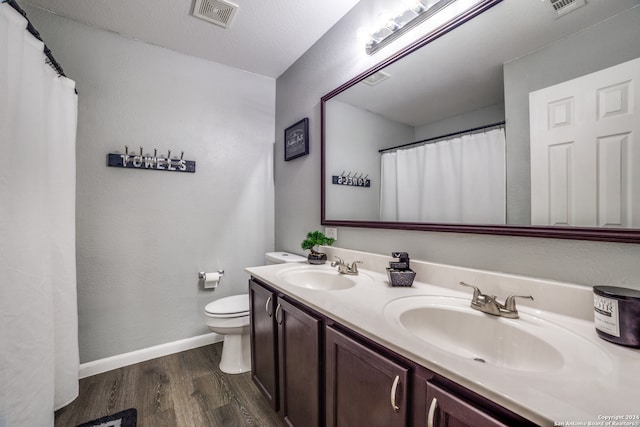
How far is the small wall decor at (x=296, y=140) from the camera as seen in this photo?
210 cm

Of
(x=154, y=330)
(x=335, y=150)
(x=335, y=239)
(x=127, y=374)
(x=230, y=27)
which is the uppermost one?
(x=230, y=27)

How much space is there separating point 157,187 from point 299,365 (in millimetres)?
1784

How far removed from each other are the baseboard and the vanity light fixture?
2.54 metres

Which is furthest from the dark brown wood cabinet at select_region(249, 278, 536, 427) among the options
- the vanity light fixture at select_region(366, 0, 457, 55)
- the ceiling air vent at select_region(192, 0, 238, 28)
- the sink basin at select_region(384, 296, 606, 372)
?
the ceiling air vent at select_region(192, 0, 238, 28)

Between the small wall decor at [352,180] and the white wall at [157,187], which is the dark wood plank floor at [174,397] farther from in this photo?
the small wall decor at [352,180]

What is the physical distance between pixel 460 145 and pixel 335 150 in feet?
2.85

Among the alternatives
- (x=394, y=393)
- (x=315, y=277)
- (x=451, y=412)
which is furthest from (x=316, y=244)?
(x=451, y=412)

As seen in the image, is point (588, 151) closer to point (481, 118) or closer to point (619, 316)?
point (481, 118)

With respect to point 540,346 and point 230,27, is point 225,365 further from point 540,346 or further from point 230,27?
point 230,27

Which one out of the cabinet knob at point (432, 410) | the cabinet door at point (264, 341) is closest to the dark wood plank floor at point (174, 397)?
the cabinet door at point (264, 341)

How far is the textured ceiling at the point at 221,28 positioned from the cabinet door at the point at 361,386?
1.99 metres

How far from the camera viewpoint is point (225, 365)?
6.14 feet

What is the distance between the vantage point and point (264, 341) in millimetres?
1423

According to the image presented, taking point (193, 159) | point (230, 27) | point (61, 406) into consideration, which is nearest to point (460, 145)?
point (230, 27)
